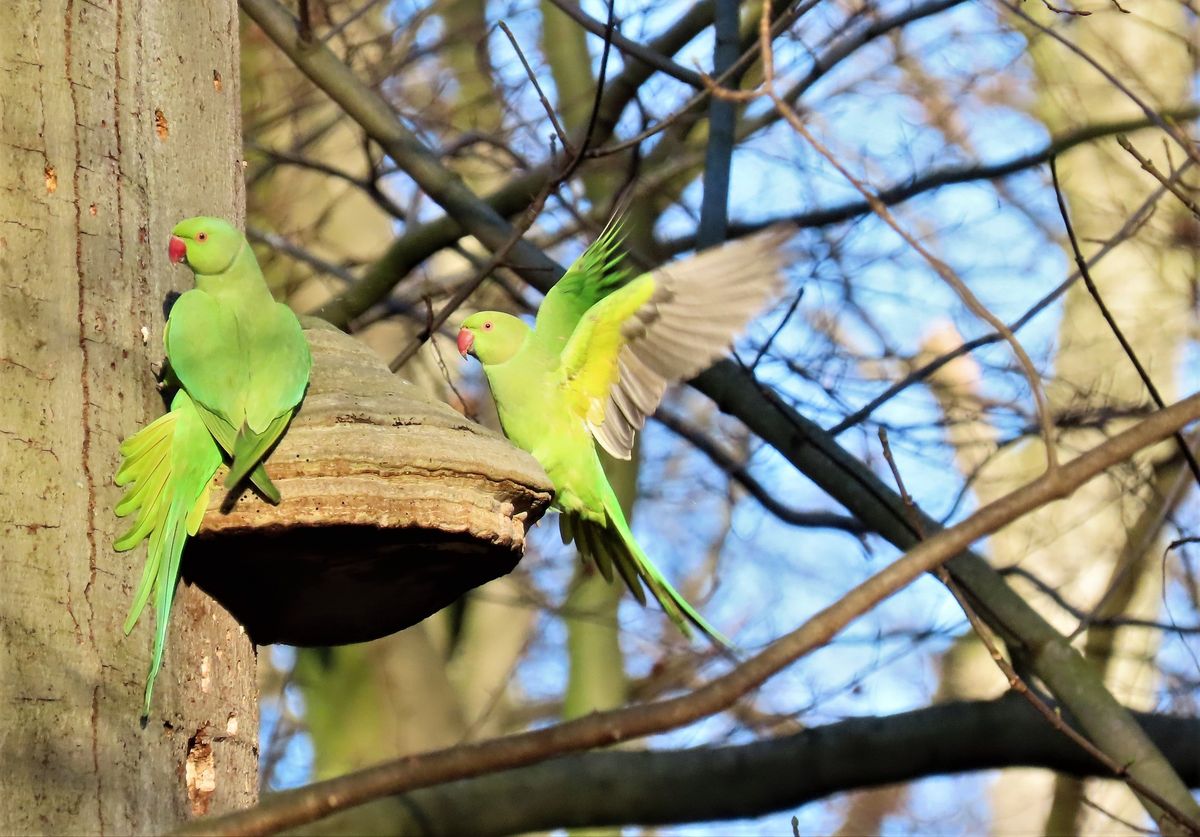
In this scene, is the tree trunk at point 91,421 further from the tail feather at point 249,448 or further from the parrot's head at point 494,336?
the parrot's head at point 494,336

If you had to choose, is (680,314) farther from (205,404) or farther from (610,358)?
(205,404)

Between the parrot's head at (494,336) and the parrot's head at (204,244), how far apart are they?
116cm

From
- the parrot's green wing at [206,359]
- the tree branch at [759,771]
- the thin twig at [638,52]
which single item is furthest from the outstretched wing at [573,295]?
the tree branch at [759,771]

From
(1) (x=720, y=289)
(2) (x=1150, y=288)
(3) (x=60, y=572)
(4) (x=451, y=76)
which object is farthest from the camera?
(2) (x=1150, y=288)

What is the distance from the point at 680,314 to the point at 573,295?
39 centimetres

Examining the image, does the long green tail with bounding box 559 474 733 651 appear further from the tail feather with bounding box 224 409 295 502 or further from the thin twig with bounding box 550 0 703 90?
the thin twig with bounding box 550 0 703 90

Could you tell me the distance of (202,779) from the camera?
7.93 feet

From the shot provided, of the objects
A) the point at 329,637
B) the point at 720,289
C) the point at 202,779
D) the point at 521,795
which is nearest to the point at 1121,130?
the point at 720,289

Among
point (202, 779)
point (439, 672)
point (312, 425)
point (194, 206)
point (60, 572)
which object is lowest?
point (202, 779)

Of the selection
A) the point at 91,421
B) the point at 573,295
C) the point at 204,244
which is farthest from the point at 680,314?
the point at 91,421

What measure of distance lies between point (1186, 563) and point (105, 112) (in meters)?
3.88

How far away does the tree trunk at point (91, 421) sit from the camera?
2.17m

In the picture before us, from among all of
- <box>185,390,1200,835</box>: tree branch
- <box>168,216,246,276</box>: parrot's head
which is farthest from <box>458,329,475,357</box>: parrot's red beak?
<box>185,390,1200,835</box>: tree branch

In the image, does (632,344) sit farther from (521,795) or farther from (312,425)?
(521,795)
